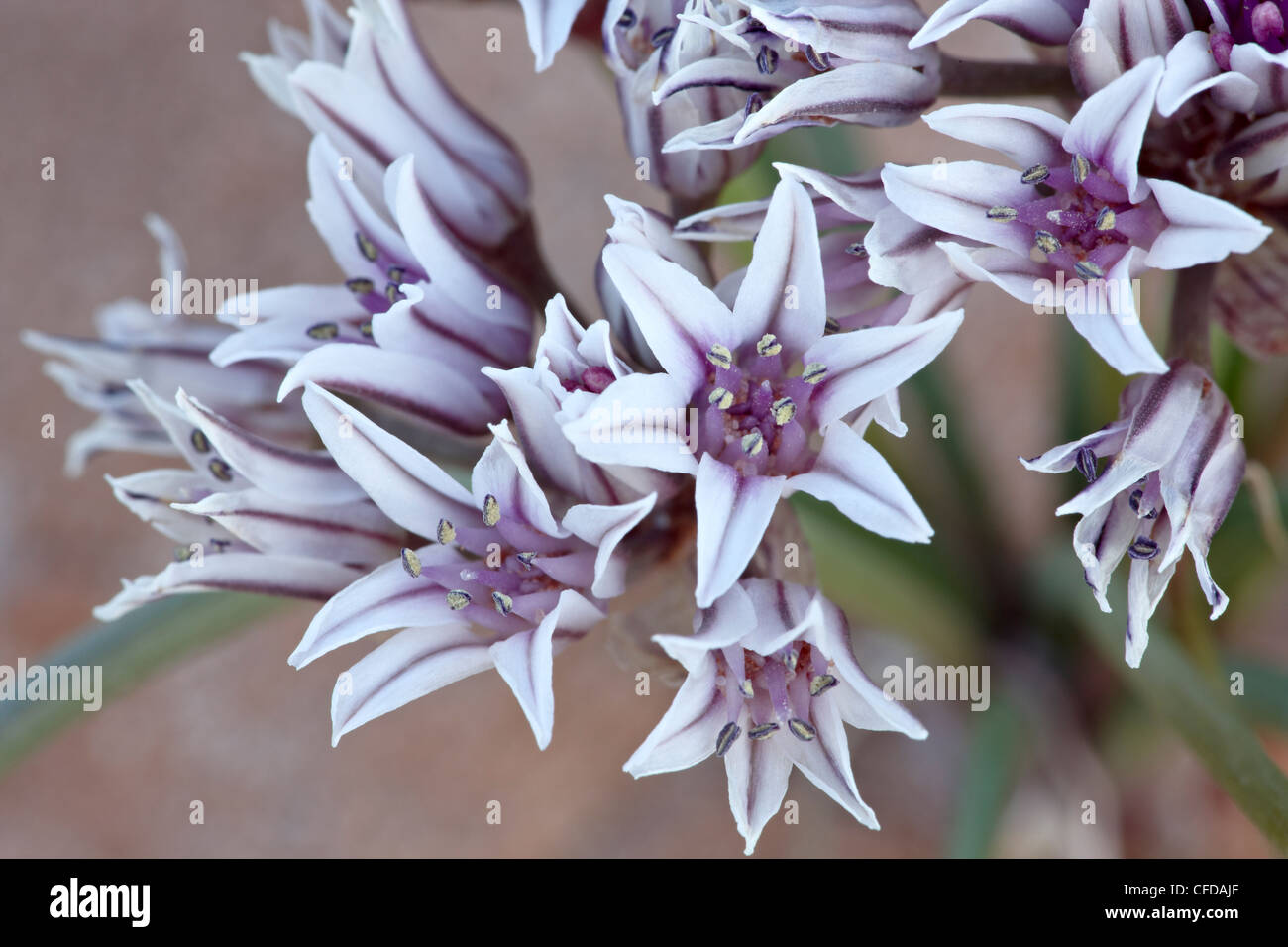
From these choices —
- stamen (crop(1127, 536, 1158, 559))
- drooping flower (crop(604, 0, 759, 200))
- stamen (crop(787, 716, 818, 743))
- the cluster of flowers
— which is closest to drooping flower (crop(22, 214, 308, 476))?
the cluster of flowers

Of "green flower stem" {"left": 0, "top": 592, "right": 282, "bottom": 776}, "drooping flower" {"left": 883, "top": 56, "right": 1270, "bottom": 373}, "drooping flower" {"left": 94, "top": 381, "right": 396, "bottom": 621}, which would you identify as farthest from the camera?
"green flower stem" {"left": 0, "top": 592, "right": 282, "bottom": 776}

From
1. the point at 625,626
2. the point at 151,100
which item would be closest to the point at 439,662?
the point at 625,626

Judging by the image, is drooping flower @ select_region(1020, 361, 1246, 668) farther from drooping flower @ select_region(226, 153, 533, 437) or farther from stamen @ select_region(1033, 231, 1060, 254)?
drooping flower @ select_region(226, 153, 533, 437)

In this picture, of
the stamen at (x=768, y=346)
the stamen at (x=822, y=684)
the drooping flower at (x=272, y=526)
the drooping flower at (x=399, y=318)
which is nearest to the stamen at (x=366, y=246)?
the drooping flower at (x=399, y=318)

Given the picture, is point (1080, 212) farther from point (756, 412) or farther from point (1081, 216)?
point (756, 412)

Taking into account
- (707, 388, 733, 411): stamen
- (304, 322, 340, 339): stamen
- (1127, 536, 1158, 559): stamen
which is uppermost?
(304, 322, 340, 339): stamen

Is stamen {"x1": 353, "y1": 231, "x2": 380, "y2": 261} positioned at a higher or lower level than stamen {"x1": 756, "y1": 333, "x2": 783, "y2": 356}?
higher

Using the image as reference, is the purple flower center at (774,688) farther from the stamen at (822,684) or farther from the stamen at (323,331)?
the stamen at (323,331)

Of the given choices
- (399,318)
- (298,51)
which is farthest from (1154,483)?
(298,51)
